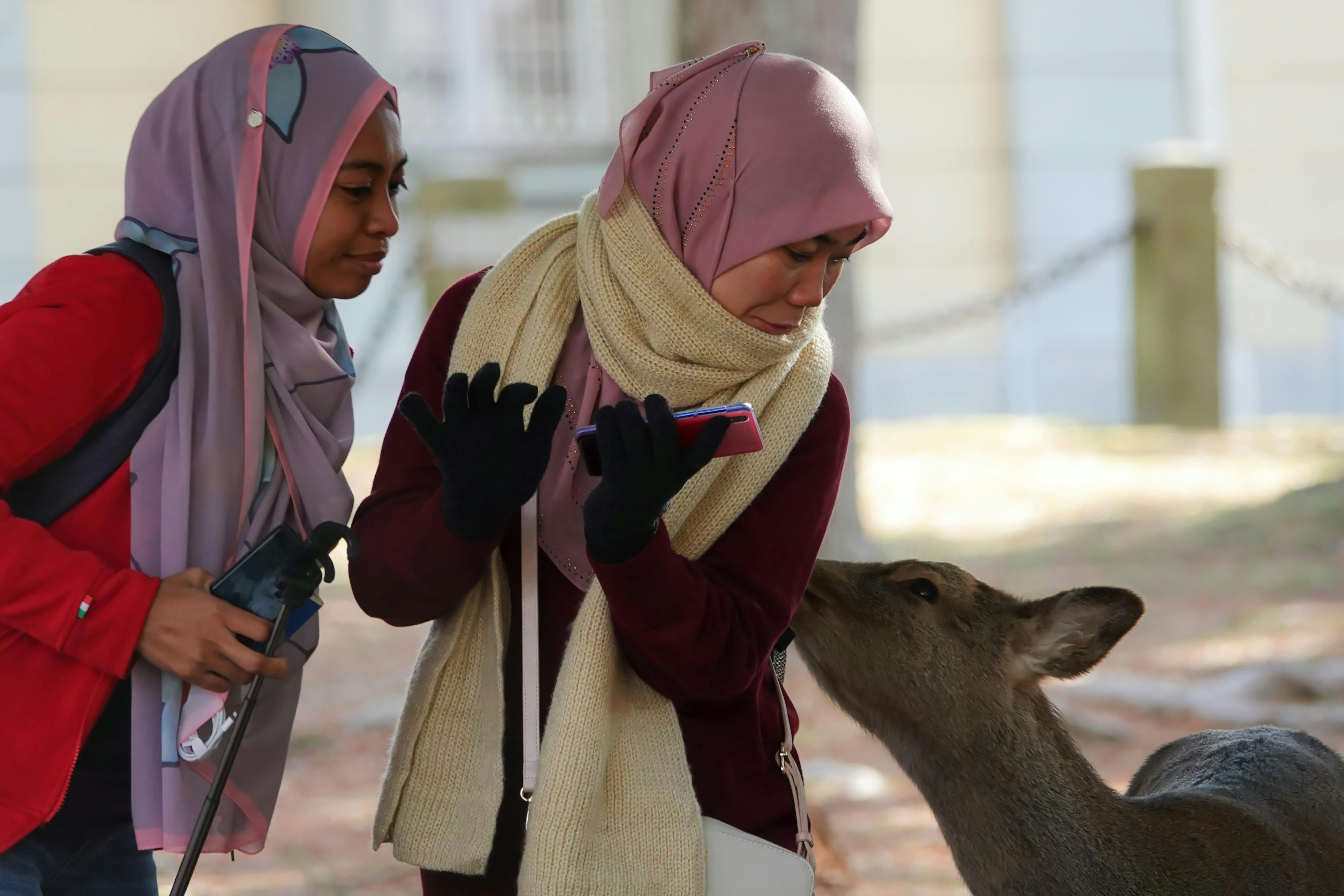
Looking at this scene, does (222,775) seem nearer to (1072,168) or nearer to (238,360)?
(238,360)

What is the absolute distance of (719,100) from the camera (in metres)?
1.99

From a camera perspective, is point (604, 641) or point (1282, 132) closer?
point (604, 641)

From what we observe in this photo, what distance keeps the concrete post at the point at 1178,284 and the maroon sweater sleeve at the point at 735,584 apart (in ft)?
27.2

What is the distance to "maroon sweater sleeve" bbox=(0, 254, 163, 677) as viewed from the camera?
6.11 feet

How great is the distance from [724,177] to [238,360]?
30.8 inches

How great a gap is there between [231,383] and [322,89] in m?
0.48

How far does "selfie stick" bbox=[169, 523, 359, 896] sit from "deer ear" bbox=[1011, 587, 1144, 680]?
1.41 meters

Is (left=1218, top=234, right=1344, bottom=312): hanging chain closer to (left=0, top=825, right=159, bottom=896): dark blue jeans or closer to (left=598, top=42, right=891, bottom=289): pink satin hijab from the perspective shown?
(left=598, top=42, right=891, bottom=289): pink satin hijab

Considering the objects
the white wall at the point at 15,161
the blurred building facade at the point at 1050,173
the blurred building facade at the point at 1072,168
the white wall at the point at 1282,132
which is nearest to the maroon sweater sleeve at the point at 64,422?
the blurred building facade at the point at 1050,173

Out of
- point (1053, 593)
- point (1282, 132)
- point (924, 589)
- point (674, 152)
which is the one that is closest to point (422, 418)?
point (674, 152)

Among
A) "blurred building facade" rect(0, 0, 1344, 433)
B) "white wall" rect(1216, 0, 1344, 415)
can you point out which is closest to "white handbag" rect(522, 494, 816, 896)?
"blurred building facade" rect(0, 0, 1344, 433)

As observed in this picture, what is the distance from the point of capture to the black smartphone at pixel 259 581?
6.47ft

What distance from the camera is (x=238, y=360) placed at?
6.89 ft

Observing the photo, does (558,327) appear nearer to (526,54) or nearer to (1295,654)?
(1295,654)
